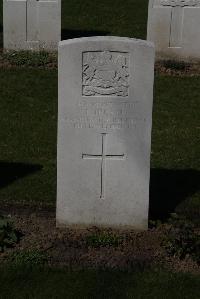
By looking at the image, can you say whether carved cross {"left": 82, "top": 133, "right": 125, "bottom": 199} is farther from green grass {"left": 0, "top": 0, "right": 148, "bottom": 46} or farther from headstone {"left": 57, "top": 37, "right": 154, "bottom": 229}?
green grass {"left": 0, "top": 0, "right": 148, "bottom": 46}

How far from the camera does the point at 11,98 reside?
12.3 meters

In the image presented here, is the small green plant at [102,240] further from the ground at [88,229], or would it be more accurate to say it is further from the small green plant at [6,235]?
the small green plant at [6,235]

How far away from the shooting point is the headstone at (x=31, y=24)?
566 inches

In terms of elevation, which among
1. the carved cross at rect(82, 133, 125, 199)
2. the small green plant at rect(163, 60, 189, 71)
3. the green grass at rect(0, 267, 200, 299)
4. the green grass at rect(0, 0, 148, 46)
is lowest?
the green grass at rect(0, 267, 200, 299)

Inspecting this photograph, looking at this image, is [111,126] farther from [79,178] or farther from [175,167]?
[175,167]

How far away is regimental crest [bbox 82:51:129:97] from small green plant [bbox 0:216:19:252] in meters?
1.39

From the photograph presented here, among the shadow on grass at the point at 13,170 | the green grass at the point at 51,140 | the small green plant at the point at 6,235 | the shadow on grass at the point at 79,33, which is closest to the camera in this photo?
the small green plant at the point at 6,235

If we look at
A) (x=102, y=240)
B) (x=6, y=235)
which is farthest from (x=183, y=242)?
(x=6, y=235)

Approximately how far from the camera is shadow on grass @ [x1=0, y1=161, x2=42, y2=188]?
905 centimetres

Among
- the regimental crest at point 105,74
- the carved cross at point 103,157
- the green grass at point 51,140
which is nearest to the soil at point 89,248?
the carved cross at point 103,157

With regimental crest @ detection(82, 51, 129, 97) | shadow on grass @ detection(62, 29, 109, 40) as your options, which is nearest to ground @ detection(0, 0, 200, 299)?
regimental crest @ detection(82, 51, 129, 97)

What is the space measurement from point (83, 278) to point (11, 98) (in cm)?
611

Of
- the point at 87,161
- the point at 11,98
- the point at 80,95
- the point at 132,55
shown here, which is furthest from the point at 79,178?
the point at 11,98

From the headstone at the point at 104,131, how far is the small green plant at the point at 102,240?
0.86 feet
